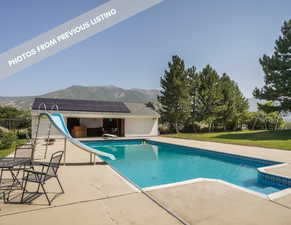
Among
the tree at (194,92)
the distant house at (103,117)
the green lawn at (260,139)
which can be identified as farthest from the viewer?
the tree at (194,92)

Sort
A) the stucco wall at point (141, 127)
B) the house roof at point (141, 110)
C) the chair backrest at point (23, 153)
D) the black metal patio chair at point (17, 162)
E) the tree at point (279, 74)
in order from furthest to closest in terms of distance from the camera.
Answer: the house roof at point (141, 110)
the stucco wall at point (141, 127)
the tree at point (279, 74)
the chair backrest at point (23, 153)
the black metal patio chair at point (17, 162)

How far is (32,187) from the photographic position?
4.21m

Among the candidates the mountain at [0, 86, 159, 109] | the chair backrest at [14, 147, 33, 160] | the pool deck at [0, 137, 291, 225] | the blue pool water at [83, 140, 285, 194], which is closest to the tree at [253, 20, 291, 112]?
the blue pool water at [83, 140, 285, 194]

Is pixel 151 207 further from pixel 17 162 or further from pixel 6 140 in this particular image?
pixel 6 140

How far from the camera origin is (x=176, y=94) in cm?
2088

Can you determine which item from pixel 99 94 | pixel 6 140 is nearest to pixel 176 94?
pixel 6 140

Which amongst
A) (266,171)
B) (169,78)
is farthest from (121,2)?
(169,78)

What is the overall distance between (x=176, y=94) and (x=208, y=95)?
4.74 metres

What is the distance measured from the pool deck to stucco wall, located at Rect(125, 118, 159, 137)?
15235mm

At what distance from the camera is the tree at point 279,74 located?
17220mm

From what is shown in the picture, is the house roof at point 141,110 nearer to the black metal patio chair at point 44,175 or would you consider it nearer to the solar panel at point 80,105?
the solar panel at point 80,105

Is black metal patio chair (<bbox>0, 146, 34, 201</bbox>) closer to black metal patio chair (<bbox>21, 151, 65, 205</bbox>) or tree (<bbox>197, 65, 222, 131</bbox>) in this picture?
black metal patio chair (<bbox>21, 151, 65, 205</bbox>)

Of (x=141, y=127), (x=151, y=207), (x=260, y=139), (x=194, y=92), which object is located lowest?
(x=151, y=207)

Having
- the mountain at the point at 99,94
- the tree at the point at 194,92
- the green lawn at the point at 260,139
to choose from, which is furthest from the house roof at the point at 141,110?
the mountain at the point at 99,94
